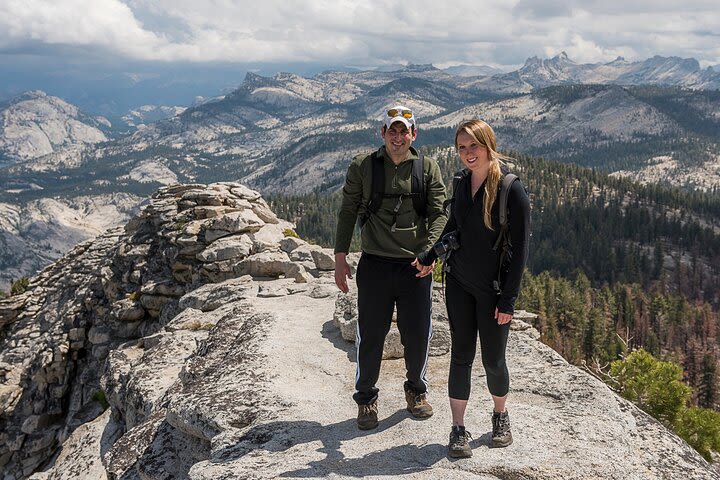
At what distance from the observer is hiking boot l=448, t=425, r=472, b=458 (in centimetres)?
838

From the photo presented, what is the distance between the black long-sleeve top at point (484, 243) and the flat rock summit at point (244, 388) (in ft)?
9.58

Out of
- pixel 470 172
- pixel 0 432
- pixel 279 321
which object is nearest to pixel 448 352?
pixel 279 321

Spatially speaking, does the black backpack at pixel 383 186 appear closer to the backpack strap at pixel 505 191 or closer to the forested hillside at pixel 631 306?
the backpack strap at pixel 505 191

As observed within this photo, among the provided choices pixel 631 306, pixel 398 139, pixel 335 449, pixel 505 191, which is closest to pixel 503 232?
pixel 505 191

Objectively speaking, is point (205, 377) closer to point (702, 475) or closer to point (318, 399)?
point (318, 399)

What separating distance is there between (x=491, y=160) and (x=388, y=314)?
342cm

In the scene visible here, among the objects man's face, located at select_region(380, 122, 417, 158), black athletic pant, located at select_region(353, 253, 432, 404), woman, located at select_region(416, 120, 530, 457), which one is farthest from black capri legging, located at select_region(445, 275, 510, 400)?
man's face, located at select_region(380, 122, 417, 158)

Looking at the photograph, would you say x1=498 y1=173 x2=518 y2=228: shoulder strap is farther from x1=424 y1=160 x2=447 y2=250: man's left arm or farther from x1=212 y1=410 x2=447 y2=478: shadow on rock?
x1=212 y1=410 x2=447 y2=478: shadow on rock

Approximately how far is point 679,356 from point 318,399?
99798 mm

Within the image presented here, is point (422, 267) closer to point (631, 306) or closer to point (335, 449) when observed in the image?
point (335, 449)

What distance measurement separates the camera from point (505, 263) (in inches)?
315

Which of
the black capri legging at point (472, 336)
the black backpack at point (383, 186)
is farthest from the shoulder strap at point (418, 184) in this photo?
the black capri legging at point (472, 336)

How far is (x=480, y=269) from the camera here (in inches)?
316

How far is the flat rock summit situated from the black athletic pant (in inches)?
38.5
